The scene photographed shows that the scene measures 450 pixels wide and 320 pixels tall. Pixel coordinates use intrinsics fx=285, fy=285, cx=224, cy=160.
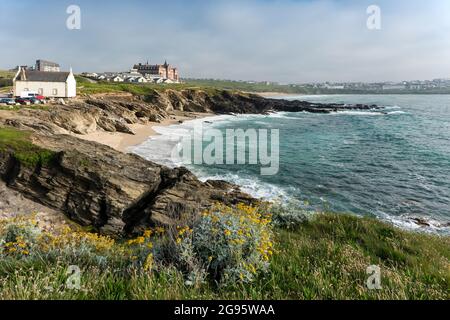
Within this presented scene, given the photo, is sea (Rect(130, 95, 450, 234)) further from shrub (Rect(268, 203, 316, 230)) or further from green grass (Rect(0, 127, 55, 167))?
green grass (Rect(0, 127, 55, 167))

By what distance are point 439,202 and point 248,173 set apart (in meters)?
15.8

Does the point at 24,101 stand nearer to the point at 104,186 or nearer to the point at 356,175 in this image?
the point at 104,186

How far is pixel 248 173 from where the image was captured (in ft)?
93.0

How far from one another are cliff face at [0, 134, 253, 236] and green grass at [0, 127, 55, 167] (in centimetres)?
17

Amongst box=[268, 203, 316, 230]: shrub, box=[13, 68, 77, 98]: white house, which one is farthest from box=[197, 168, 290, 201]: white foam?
box=[13, 68, 77, 98]: white house

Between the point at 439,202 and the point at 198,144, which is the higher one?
the point at 198,144

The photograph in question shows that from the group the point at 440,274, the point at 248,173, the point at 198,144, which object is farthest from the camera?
the point at 198,144

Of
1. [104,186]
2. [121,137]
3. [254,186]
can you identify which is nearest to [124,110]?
[121,137]

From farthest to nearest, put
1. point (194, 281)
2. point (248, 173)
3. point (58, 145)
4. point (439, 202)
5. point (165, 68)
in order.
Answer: point (165, 68) → point (248, 173) → point (439, 202) → point (58, 145) → point (194, 281)

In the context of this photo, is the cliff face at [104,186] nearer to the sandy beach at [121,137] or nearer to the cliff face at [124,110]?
the cliff face at [124,110]

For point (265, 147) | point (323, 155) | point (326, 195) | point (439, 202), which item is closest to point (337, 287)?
Result: point (326, 195)

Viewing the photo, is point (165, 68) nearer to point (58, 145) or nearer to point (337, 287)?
point (58, 145)

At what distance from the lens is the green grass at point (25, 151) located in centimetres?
1789

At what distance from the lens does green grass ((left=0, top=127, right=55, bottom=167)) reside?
58.7ft
